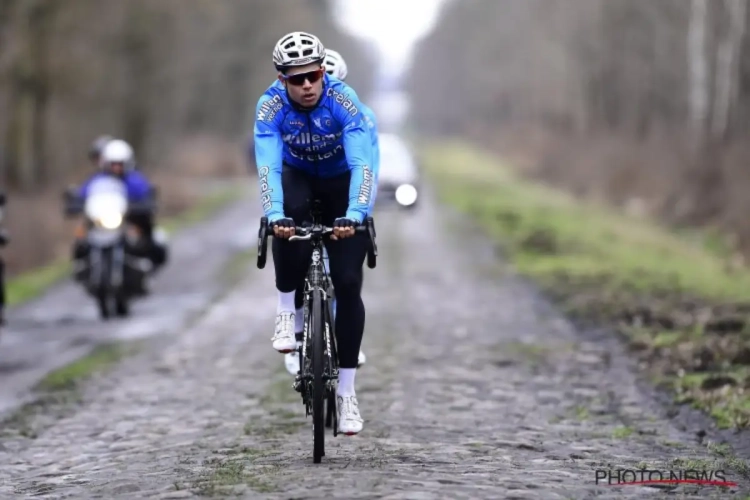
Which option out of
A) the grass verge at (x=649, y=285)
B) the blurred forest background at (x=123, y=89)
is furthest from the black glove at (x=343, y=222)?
the blurred forest background at (x=123, y=89)

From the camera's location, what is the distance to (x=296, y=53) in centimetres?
652

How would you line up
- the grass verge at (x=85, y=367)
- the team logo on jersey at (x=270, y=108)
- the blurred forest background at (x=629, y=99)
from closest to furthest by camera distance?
the team logo on jersey at (x=270, y=108)
the grass verge at (x=85, y=367)
the blurred forest background at (x=629, y=99)

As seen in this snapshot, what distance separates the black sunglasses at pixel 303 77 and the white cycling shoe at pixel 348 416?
1.74 meters

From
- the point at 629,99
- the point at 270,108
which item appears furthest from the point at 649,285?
the point at 629,99

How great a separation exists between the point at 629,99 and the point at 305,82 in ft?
146

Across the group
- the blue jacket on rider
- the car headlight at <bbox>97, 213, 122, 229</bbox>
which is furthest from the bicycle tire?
the blue jacket on rider

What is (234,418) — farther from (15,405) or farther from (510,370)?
(510,370)

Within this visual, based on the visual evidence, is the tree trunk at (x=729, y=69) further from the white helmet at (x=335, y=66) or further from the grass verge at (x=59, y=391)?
the white helmet at (x=335, y=66)

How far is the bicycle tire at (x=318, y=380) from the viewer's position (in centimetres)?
625

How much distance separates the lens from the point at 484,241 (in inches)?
888

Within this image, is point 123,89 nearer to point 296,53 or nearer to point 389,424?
point 389,424

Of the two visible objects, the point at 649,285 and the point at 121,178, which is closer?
the point at 121,178

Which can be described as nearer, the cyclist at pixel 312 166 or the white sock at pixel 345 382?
the cyclist at pixel 312 166

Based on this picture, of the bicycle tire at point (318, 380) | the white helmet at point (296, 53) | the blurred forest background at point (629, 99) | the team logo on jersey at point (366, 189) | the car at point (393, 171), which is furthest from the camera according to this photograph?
the car at point (393, 171)
